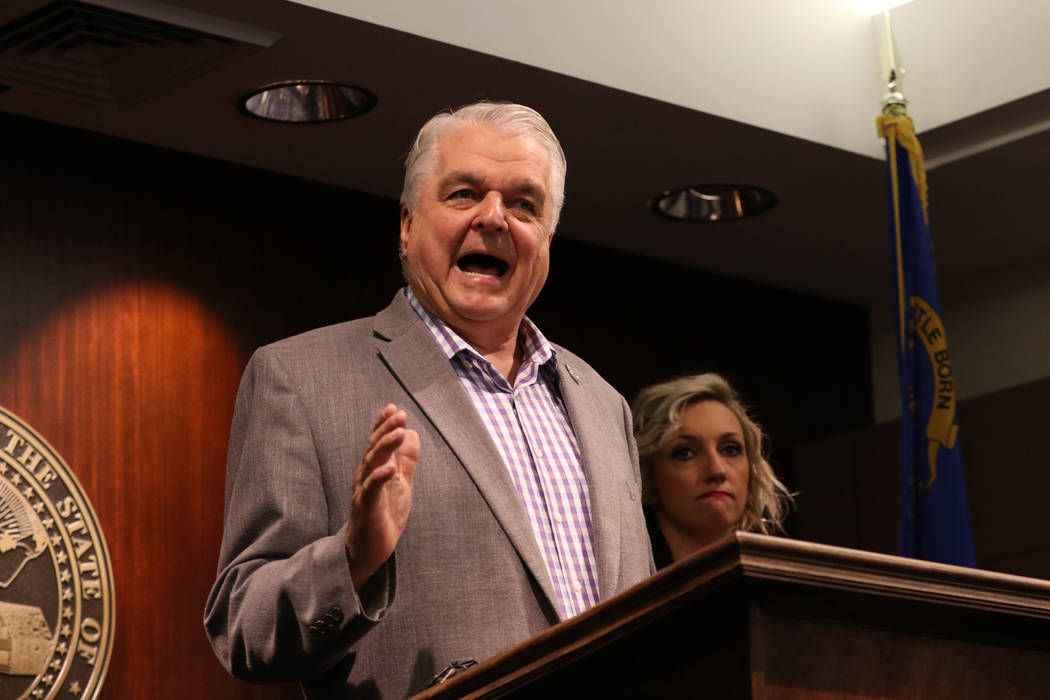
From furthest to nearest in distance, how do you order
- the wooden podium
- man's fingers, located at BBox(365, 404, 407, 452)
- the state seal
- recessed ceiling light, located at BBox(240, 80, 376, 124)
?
Answer: recessed ceiling light, located at BBox(240, 80, 376, 124), the state seal, man's fingers, located at BBox(365, 404, 407, 452), the wooden podium

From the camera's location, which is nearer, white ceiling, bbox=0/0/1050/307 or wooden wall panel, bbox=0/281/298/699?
white ceiling, bbox=0/0/1050/307

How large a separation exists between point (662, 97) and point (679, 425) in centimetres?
98

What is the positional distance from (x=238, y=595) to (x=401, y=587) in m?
0.21

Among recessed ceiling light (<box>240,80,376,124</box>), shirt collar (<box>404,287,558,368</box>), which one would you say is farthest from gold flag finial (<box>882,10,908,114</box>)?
shirt collar (<box>404,287,558,368</box>)

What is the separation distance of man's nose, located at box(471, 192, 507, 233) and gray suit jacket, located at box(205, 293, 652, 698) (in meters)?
0.22

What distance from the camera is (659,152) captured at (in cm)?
517

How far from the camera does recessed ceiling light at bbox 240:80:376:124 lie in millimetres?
4645

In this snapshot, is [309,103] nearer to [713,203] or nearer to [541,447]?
[713,203]

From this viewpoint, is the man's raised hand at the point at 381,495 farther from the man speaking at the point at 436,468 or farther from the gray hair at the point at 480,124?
the gray hair at the point at 480,124

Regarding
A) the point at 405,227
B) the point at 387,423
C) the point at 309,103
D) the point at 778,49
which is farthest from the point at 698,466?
the point at 387,423

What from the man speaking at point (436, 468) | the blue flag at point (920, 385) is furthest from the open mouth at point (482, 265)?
the blue flag at point (920, 385)

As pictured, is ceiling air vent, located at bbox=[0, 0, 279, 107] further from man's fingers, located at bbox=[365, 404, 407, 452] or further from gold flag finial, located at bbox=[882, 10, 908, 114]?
man's fingers, located at bbox=[365, 404, 407, 452]

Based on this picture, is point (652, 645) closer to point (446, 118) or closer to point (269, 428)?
point (269, 428)

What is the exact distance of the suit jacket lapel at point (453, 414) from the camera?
2.05 metres
